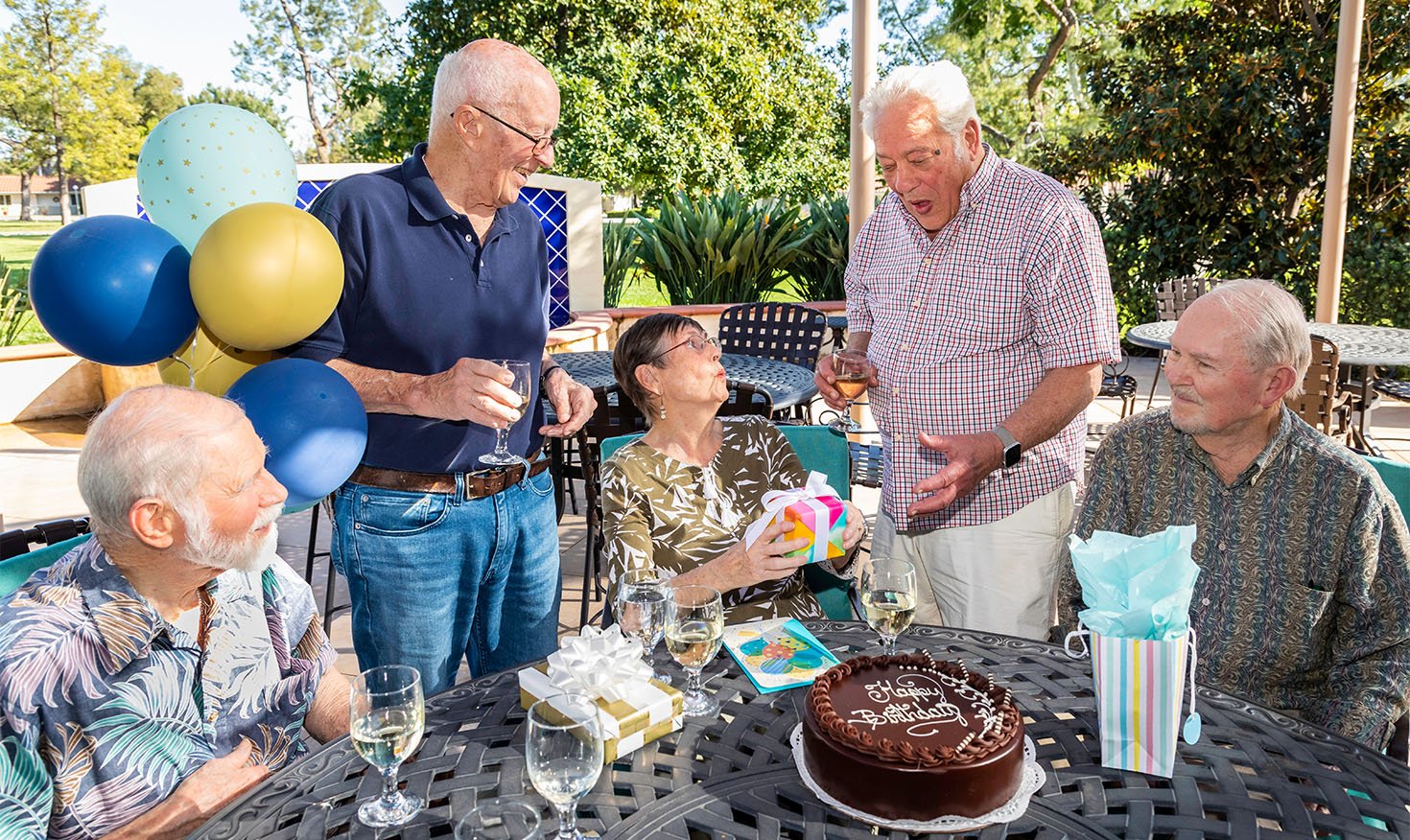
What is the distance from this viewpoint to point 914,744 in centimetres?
141

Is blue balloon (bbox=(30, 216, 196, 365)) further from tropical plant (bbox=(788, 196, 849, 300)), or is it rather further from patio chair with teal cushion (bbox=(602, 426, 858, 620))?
tropical plant (bbox=(788, 196, 849, 300))

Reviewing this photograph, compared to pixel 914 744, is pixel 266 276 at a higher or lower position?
higher

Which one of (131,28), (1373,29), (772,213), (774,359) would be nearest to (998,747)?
(774,359)

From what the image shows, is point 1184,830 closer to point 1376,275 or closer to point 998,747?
point 998,747

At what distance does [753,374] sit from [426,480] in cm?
265

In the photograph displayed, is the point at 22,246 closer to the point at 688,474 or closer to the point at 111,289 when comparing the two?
the point at 111,289

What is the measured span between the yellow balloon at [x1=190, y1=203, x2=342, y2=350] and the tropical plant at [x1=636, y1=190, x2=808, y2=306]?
25.0 feet

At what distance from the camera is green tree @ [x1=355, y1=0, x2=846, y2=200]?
1520 centimetres

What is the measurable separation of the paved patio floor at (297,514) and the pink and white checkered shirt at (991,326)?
209 cm

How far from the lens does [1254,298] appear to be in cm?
214

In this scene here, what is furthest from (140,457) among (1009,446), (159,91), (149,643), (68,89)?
(159,91)

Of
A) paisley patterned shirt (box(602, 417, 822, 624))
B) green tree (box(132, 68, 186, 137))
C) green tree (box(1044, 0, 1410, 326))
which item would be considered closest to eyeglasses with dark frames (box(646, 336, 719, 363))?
paisley patterned shirt (box(602, 417, 822, 624))

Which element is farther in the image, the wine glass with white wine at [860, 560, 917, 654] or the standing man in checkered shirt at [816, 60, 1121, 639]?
the standing man in checkered shirt at [816, 60, 1121, 639]

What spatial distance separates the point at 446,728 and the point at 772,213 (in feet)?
28.8
